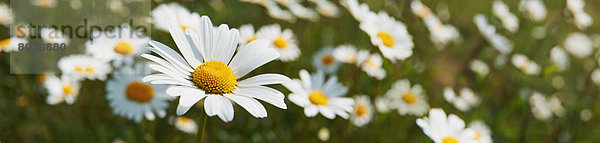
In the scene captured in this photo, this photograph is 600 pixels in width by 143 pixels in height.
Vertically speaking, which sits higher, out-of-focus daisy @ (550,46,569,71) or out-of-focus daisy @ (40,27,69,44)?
out-of-focus daisy @ (550,46,569,71)

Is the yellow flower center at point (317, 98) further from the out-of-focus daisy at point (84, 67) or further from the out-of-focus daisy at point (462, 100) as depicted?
the out-of-focus daisy at point (462, 100)

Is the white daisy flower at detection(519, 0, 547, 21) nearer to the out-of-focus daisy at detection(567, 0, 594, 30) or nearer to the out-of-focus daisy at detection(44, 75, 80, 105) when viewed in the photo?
the out-of-focus daisy at detection(567, 0, 594, 30)

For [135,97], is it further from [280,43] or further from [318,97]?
[280,43]

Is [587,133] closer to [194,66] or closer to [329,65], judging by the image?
[329,65]

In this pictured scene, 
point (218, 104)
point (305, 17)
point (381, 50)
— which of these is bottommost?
point (218, 104)

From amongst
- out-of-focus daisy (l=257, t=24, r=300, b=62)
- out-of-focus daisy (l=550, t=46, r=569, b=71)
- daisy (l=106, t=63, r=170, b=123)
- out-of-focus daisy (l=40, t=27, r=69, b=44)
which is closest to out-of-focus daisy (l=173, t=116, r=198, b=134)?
daisy (l=106, t=63, r=170, b=123)

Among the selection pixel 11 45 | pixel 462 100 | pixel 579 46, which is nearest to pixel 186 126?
pixel 11 45

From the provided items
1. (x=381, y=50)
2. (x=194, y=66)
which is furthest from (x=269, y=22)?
(x=194, y=66)
